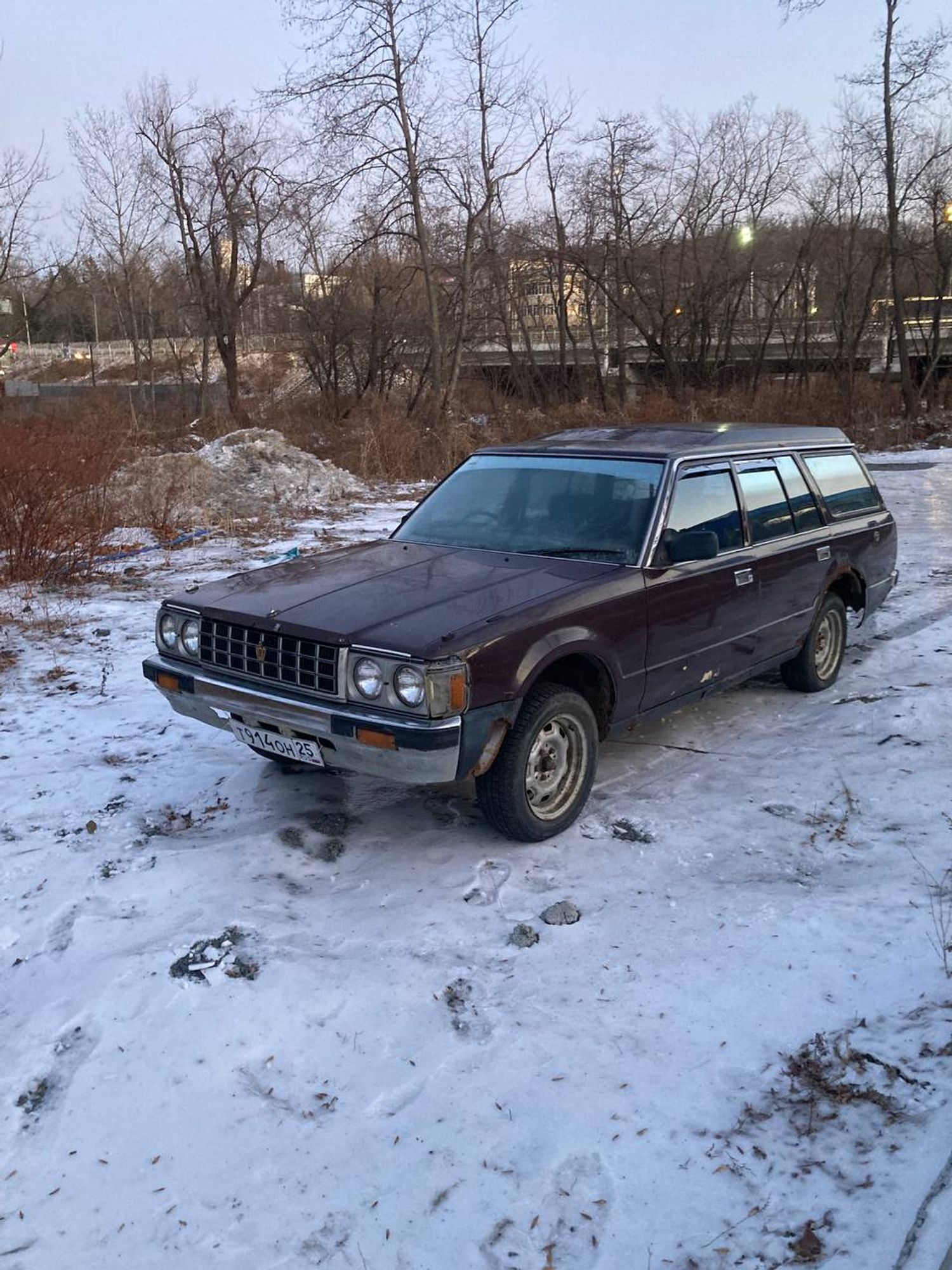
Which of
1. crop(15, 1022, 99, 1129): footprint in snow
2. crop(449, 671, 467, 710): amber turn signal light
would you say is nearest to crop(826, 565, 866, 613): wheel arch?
crop(449, 671, 467, 710): amber turn signal light

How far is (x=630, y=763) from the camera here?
5.39 m

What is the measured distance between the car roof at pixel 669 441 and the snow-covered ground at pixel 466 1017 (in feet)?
5.51

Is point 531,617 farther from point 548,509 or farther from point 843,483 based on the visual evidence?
point 843,483

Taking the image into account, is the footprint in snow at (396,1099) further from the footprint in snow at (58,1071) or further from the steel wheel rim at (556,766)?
the steel wheel rim at (556,766)

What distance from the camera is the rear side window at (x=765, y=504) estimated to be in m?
5.68

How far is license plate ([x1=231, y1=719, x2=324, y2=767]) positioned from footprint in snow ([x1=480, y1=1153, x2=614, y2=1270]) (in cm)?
197

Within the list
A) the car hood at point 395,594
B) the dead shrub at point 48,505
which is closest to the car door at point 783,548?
the car hood at point 395,594

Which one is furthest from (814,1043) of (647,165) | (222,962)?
(647,165)

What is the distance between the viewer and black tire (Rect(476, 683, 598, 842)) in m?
4.14

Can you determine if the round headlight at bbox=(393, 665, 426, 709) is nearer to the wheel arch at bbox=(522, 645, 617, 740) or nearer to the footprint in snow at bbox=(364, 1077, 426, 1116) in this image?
the wheel arch at bbox=(522, 645, 617, 740)

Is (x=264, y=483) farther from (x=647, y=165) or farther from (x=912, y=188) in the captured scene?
(x=912, y=188)

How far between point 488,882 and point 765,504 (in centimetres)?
298

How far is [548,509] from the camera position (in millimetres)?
5188

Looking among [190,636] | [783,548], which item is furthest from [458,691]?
[783,548]
